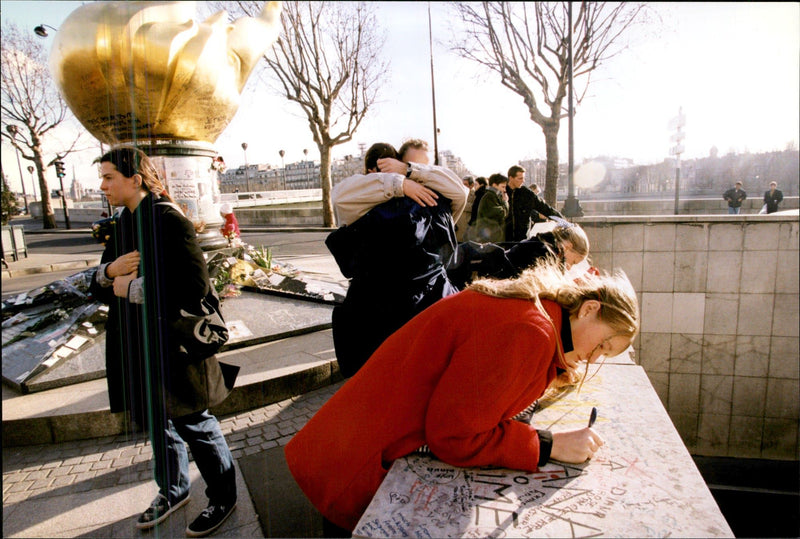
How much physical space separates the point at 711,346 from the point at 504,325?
19.8 ft

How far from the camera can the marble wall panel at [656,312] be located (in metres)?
5.89

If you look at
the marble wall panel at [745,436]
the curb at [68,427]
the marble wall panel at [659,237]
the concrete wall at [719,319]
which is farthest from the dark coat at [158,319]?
the marble wall panel at [745,436]

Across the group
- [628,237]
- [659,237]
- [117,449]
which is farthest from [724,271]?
[117,449]

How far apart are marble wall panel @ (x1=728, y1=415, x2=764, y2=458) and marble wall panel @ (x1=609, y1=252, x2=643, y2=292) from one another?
85.6 inches

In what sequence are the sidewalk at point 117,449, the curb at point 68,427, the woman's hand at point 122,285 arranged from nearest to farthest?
the woman's hand at point 122,285 → the sidewalk at point 117,449 → the curb at point 68,427

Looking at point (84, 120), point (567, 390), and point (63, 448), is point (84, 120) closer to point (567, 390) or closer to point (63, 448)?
point (63, 448)

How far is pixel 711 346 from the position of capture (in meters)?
5.87

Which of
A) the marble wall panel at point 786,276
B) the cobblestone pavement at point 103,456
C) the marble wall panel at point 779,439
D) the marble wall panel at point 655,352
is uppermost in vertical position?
the marble wall panel at point 786,276

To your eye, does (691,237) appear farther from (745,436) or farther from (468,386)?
(468,386)

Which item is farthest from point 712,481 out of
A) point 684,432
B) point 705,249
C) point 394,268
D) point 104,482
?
point 104,482

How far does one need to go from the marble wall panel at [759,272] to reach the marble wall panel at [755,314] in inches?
3.3

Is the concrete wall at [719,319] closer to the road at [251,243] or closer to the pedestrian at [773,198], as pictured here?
the pedestrian at [773,198]

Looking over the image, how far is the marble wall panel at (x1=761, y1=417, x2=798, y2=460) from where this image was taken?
5881mm

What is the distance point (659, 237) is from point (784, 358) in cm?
212
